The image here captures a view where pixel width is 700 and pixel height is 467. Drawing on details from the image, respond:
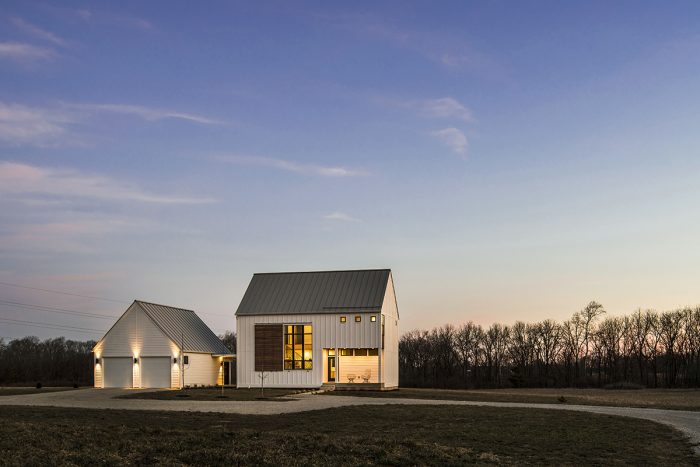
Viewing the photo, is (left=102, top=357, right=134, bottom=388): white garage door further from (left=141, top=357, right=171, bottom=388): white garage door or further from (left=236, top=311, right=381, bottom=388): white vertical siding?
(left=236, top=311, right=381, bottom=388): white vertical siding

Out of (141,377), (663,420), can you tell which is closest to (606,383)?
(141,377)

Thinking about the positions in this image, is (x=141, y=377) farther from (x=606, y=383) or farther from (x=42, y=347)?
(x=42, y=347)

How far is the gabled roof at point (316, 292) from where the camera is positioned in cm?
4981

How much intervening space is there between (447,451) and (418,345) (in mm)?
79335

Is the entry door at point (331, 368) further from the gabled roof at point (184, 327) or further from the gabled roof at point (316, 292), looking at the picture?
the gabled roof at point (184, 327)

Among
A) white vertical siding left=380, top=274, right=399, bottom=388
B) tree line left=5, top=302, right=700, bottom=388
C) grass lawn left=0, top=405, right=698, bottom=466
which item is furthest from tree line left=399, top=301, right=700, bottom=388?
grass lawn left=0, top=405, right=698, bottom=466

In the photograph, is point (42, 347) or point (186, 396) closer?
point (186, 396)

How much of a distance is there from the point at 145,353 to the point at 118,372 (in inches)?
99.2

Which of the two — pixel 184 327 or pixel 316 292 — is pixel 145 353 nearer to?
pixel 184 327

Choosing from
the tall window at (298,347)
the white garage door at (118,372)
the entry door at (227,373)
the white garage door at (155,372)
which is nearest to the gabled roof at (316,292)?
the tall window at (298,347)

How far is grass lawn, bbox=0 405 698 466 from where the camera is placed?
13078 mm

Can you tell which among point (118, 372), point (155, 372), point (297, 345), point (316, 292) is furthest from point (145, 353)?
point (316, 292)

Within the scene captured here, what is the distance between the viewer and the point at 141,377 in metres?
49.2

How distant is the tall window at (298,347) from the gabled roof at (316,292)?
51.4 inches
